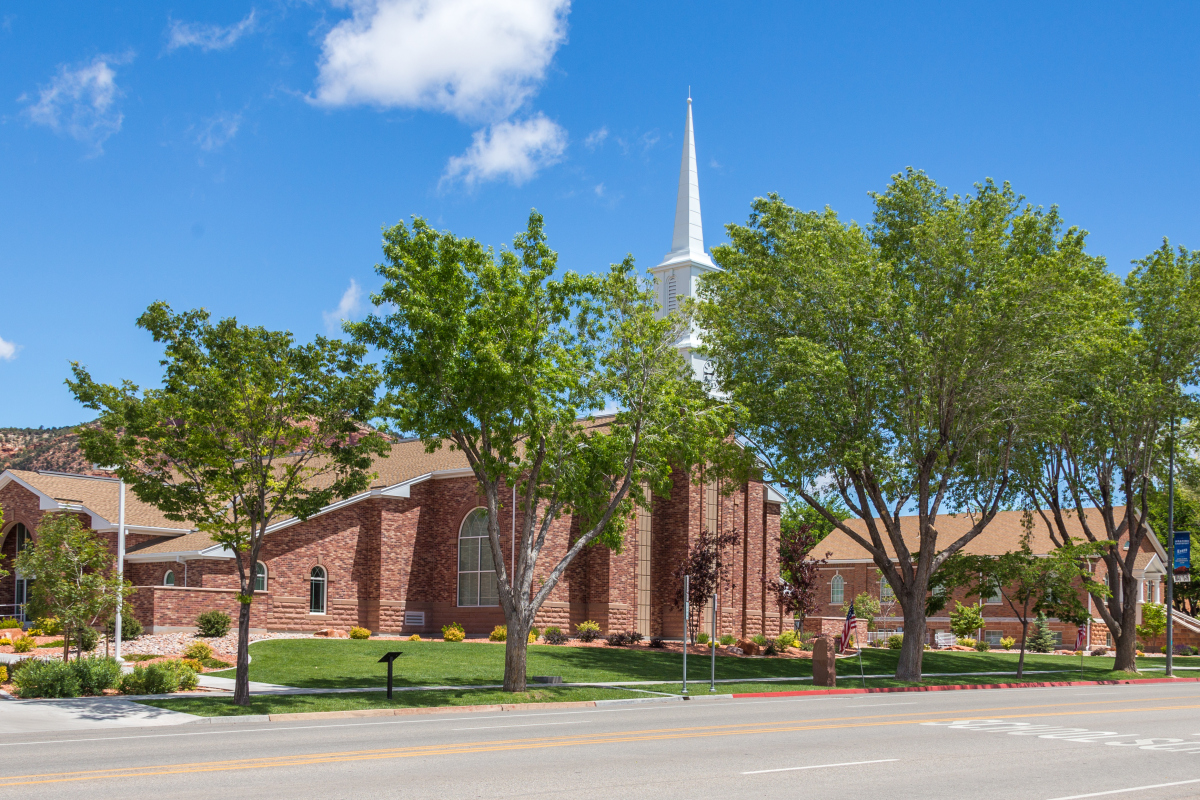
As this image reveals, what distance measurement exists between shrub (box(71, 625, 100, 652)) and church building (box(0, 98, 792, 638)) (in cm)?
586

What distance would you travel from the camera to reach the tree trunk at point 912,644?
3144 centimetres

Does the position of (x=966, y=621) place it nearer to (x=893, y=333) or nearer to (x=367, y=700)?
(x=893, y=333)

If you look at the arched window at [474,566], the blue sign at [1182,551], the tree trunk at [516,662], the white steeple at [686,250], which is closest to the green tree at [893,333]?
the tree trunk at [516,662]

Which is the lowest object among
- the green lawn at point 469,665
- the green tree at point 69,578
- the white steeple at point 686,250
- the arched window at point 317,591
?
the green lawn at point 469,665

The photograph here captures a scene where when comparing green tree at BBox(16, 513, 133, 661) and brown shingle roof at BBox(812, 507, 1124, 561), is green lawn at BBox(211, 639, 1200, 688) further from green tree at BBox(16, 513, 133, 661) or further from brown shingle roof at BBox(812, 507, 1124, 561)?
brown shingle roof at BBox(812, 507, 1124, 561)

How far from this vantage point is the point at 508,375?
22047mm

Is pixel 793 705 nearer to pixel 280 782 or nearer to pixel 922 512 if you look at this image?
pixel 922 512

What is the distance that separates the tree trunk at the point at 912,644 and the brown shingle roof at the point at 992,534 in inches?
1045

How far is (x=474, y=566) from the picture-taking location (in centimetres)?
3816

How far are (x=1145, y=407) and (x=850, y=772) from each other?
91.8 ft

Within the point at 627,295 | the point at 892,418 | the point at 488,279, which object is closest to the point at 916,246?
the point at 892,418

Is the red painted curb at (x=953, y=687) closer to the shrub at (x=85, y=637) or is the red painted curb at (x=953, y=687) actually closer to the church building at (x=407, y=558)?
the church building at (x=407, y=558)

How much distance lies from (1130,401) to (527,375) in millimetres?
22688

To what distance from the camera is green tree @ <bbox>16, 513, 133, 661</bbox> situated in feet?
72.8
